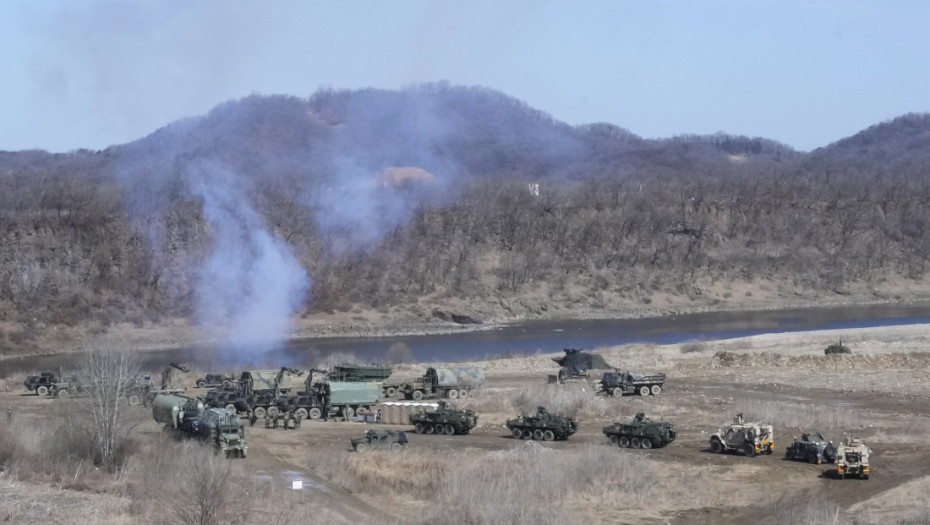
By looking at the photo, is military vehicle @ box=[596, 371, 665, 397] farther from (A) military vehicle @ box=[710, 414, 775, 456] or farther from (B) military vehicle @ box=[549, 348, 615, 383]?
(A) military vehicle @ box=[710, 414, 775, 456]

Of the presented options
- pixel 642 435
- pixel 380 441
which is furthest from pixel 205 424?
pixel 642 435

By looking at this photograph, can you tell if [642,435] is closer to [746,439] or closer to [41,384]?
[746,439]

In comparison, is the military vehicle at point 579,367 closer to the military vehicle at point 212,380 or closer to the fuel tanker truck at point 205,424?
the military vehicle at point 212,380

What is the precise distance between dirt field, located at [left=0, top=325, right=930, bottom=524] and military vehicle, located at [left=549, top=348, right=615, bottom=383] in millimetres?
2531

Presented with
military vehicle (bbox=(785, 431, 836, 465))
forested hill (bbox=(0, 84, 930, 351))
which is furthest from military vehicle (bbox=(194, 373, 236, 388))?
military vehicle (bbox=(785, 431, 836, 465))

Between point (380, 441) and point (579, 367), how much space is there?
18103mm

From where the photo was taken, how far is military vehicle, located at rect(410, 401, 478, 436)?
37.5 m

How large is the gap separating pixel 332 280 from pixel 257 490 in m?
61.9

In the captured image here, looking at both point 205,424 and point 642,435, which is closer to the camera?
point 205,424

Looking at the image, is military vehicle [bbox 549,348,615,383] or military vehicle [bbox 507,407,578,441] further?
military vehicle [bbox 549,348,615,383]

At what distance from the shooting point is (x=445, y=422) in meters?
37.5

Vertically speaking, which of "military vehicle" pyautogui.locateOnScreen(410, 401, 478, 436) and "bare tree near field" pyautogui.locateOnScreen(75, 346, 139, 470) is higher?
"bare tree near field" pyautogui.locateOnScreen(75, 346, 139, 470)

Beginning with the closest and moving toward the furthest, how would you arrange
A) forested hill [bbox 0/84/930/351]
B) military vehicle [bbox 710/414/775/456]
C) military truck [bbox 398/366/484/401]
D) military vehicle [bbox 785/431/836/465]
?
military vehicle [bbox 785/431/836/465], military vehicle [bbox 710/414/775/456], military truck [bbox 398/366/484/401], forested hill [bbox 0/84/930/351]

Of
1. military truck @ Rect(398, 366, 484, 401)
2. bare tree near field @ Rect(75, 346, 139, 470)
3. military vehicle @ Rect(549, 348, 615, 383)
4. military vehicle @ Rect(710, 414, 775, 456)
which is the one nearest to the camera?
bare tree near field @ Rect(75, 346, 139, 470)
